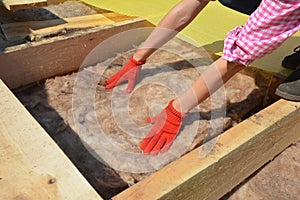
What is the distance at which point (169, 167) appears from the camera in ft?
3.23

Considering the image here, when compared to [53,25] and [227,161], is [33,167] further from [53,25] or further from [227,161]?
[53,25]

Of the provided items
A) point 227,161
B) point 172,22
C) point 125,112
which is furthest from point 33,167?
point 172,22

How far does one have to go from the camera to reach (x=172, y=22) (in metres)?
1.71

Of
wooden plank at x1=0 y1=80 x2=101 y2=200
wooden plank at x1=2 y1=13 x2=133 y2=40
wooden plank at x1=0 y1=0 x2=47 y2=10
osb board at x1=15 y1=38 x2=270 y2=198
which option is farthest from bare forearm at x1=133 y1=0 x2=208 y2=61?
wooden plank at x1=0 y1=80 x2=101 y2=200

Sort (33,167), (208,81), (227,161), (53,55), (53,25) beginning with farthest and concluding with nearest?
(53,25) < (53,55) < (208,81) < (227,161) < (33,167)

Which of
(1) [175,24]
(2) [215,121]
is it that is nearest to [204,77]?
(2) [215,121]

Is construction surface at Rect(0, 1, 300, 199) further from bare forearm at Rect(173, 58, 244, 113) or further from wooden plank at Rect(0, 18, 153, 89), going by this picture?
bare forearm at Rect(173, 58, 244, 113)

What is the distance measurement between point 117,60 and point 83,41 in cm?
25

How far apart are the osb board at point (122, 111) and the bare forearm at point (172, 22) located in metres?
0.18

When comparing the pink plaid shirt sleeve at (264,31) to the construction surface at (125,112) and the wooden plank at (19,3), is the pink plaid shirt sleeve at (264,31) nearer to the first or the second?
the construction surface at (125,112)

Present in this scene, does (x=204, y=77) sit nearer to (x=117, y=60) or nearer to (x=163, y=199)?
(x=163, y=199)

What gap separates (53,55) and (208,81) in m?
0.85

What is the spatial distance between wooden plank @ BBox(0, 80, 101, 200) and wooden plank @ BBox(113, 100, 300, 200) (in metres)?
0.13

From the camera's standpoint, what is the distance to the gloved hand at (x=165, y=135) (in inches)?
54.7
